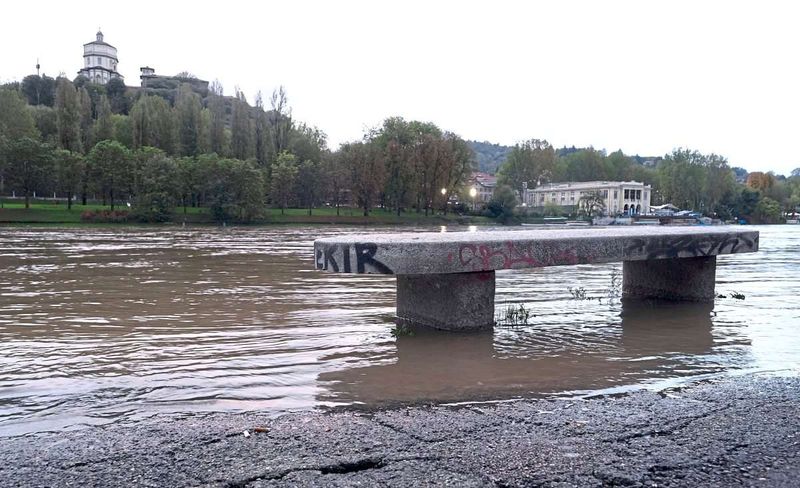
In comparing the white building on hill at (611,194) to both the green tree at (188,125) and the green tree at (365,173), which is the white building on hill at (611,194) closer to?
the green tree at (365,173)

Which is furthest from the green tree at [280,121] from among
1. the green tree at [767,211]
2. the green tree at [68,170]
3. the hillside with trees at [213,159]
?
the green tree at [767,211]

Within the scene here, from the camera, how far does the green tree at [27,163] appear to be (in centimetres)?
6131

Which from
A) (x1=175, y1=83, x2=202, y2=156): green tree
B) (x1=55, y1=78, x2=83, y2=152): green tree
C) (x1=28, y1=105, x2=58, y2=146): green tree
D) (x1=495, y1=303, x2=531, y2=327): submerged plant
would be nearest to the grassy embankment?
(x1=55, y1=78, x2=83, y2=152): green tree

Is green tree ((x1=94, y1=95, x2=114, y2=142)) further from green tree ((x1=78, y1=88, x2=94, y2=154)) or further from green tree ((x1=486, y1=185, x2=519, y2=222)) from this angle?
green tree ((x1=486, y1=185, x2=519, y2=222))

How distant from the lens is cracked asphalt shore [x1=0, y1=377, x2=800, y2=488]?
3.31 meters

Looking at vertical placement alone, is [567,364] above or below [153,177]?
below

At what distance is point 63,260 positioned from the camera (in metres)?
19.5

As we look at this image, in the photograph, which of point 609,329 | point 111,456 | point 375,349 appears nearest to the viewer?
point 111,456

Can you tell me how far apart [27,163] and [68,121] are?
1230 centimetres

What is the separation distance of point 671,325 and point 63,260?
17.9 m

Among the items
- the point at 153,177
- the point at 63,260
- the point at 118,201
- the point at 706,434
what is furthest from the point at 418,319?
the point at 118,201

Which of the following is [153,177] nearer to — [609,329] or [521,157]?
[609,329]

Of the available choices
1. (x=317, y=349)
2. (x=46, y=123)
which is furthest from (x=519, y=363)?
(x=46, y=123)

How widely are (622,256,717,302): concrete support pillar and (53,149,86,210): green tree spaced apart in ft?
209
